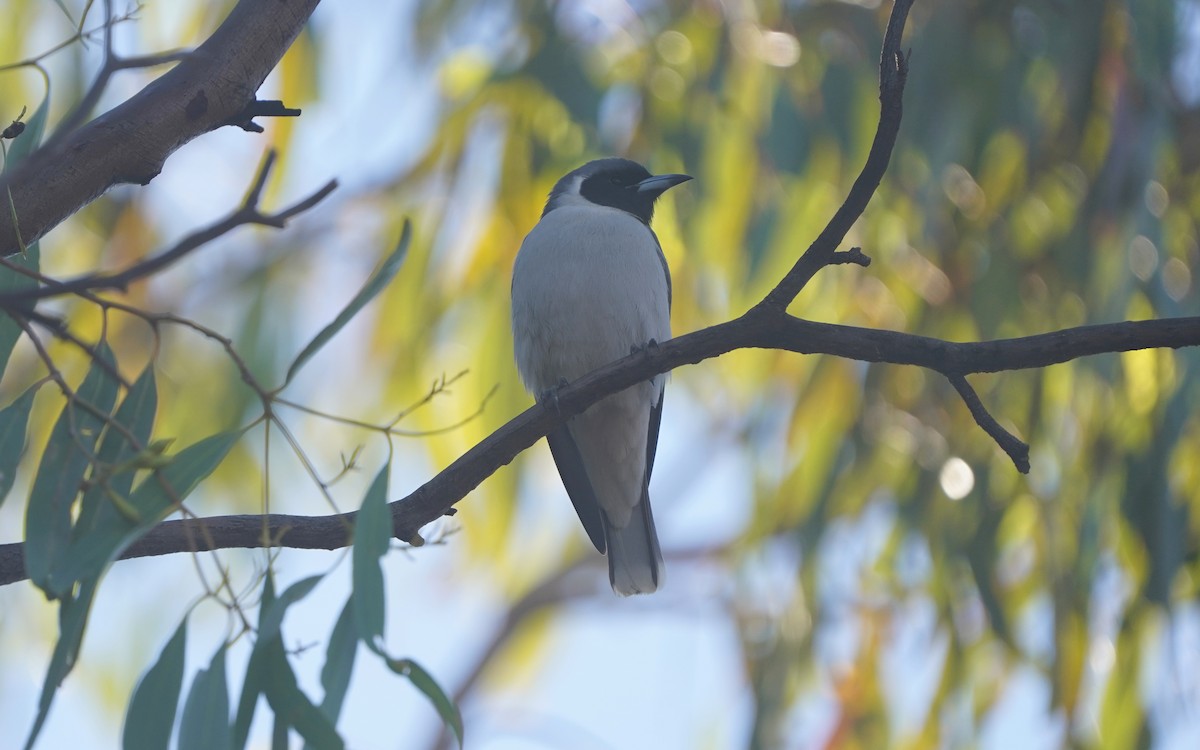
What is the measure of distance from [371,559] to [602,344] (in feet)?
6.50

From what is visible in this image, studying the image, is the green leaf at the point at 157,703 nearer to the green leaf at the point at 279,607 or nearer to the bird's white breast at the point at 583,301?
the green leaf at the point at 279,607

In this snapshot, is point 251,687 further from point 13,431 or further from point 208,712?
point 13,431

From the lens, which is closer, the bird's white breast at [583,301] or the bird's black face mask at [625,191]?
the bird's white breast at [583,301]

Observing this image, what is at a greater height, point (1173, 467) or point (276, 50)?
point (1173, 467)

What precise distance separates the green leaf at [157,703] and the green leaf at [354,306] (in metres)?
0.47

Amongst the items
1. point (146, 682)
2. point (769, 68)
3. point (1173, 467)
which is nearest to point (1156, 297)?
point (1173, 467)

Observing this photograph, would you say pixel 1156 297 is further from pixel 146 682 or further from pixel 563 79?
pixel 146 682

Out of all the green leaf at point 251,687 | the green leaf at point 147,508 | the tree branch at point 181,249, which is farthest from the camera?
the green leaf at point 251,687

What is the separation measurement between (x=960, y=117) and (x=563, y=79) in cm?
134

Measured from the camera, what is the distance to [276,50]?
241 cm

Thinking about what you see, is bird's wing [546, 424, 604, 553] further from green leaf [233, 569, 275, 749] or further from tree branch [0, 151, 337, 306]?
tree branch [0, 151, 337, 306]

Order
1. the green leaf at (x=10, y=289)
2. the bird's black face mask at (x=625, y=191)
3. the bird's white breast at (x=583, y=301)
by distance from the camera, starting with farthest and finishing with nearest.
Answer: the bird's black face mask at (x=625, y=191) → the bird's white breast at (x=583, y=301) → the green leaf at (x=10, y=289)

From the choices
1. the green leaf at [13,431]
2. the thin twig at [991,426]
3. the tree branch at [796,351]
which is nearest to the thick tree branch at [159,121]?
the tree branch at [796,351]

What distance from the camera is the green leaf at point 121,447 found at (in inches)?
83.1
